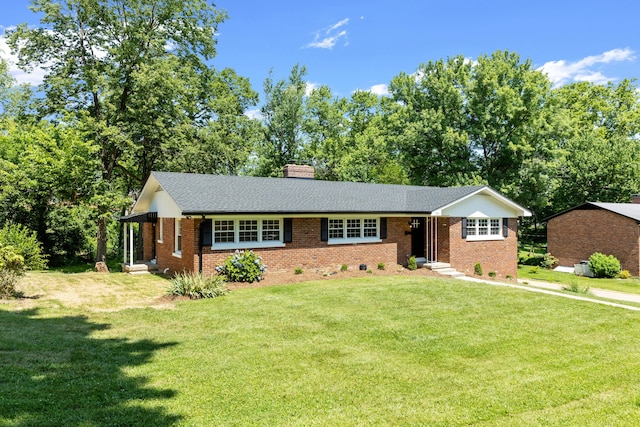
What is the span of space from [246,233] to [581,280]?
19.6 meters

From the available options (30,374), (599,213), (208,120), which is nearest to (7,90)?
(208,120)

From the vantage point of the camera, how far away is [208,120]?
2852cm

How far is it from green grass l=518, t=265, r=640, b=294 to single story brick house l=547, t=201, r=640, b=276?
1845 millimetres

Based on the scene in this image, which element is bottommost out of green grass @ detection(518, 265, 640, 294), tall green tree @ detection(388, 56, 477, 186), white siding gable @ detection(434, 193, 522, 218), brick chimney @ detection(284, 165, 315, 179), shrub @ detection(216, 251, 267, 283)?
green grass @ detection(518, 265, 640, 294)

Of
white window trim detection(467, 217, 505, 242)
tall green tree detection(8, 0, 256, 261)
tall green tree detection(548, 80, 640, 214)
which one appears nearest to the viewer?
white window trim detection(467, 217, 505, 242)

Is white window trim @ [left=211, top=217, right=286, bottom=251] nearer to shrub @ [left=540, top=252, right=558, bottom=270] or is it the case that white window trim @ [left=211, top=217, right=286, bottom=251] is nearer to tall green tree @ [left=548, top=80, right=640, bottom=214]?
shrub @ [left=540, top=252, right=558, bottom=270]

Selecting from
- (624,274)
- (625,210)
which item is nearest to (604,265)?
(624,274)

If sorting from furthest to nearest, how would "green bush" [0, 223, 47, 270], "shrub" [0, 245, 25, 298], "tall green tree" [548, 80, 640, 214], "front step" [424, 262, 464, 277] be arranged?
"tall green tree" [548, 80, 640, 214], "green bush" [0, 223, 47, 270], "front step" [424, 262, 464, 277], "shrub" [0, 245, 25, 298]

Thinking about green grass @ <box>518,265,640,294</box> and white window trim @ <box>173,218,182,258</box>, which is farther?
green grass @ <box>518,265,640,294</box>

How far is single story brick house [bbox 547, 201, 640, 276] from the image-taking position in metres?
24.8

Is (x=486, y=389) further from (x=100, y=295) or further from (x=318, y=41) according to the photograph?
(x=318, y=41)

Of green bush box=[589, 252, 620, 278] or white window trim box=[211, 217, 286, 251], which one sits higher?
white window trim box=[211, 217, 286, 251]

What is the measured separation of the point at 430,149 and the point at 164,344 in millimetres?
30223

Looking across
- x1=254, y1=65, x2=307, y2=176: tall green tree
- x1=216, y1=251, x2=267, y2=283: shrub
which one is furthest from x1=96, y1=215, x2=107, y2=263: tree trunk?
x1=254, y1=65, x2=307, y2=176: tall green tree
